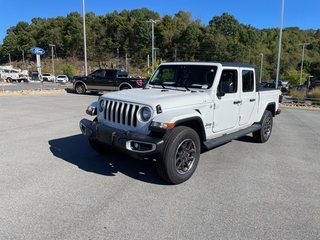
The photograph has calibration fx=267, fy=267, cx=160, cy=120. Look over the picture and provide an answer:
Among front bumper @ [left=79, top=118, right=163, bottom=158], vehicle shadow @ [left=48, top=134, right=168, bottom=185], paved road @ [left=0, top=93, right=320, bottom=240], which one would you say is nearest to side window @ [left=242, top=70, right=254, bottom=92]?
paved road @ [left=0, top=93, right=320, bottom=240]

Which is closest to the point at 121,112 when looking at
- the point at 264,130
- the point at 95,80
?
the point at 264,130

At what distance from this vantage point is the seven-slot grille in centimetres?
404

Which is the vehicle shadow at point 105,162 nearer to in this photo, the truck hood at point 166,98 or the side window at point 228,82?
the truck hood at point 166,98

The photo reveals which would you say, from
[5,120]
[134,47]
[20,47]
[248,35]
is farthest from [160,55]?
[5,120]

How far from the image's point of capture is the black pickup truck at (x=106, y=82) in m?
17.0

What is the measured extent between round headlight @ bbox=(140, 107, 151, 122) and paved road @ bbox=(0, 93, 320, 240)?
101 cm

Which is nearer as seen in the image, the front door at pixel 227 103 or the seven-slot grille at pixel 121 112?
the seven-slot grille at pixel 121 112

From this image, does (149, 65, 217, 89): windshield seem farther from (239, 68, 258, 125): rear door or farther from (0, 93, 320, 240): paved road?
(0, 93, 320, 240): paved road

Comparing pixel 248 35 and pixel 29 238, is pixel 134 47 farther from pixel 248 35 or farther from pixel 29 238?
pixel 29 238

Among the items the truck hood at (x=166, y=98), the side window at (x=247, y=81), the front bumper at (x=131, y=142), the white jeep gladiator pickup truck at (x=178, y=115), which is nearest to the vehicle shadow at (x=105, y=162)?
the white jeep gladiator pickup truck at (x=178, y=115)

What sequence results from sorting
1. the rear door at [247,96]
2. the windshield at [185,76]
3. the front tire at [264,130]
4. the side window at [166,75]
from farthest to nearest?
the front tire at [264,130] → the rear door at [247,96] → the side window at [166,75] → the windshield at [185,76]

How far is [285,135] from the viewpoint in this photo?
25.9ft

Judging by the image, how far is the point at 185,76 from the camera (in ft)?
17.1

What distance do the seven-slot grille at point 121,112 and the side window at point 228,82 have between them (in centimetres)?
163
